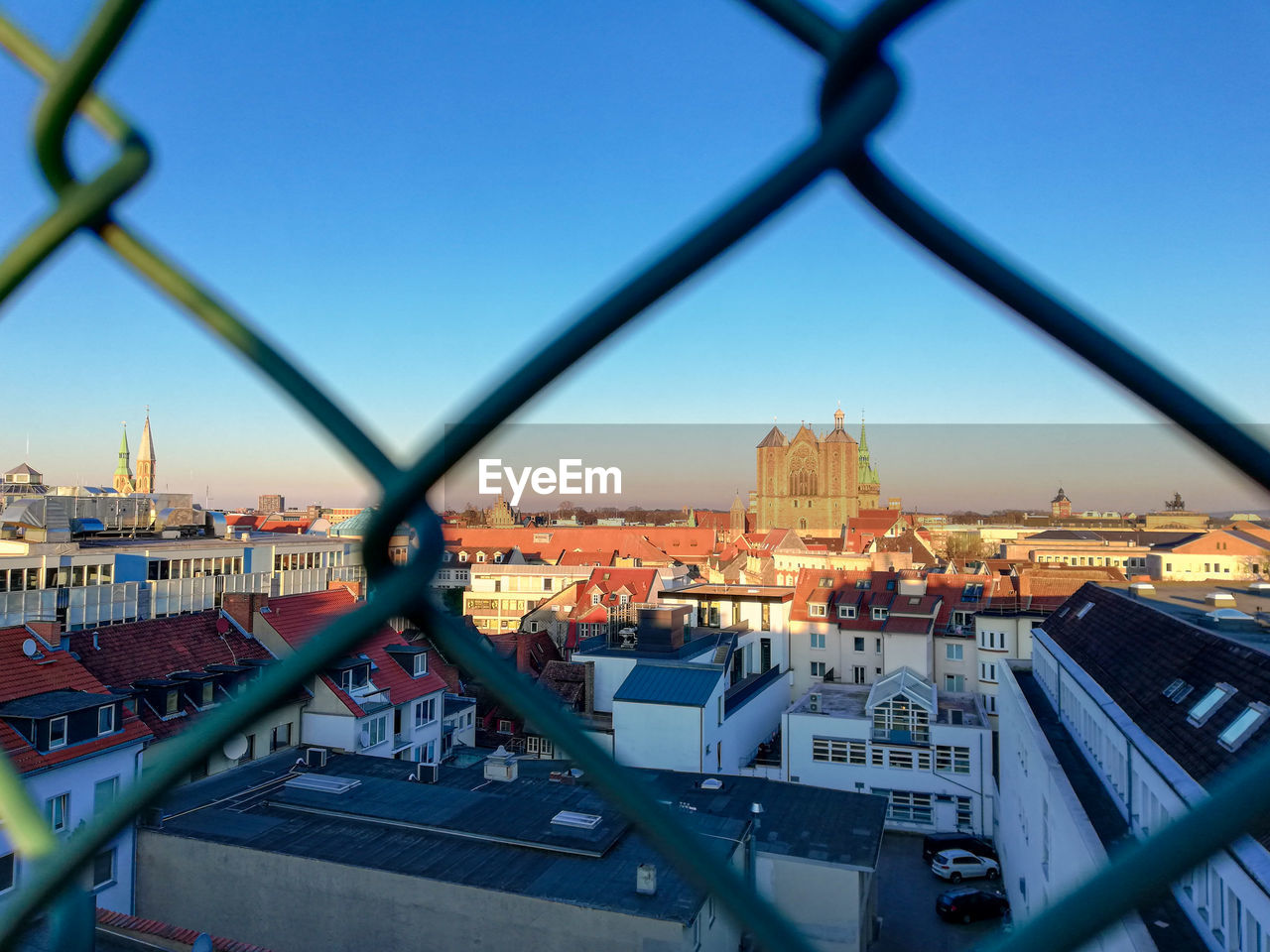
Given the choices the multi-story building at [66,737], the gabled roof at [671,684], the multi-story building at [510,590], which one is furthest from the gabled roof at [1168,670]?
the multi-story building at [510,590]

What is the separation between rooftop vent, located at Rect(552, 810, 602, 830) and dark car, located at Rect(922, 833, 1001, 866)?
8.47 metres

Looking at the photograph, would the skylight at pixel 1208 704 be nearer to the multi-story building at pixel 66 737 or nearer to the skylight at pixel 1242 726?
the skylight at pixel 1242 726

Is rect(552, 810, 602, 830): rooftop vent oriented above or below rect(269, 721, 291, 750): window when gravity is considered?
above

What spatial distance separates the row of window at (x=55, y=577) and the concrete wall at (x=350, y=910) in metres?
9.86

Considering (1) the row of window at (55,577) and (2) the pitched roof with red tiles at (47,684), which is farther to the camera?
(1) the row of window at (55,577)

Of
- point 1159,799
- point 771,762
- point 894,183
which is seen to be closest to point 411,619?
point 894,183

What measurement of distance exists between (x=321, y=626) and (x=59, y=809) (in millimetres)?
6789

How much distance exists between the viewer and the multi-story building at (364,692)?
13656 millimetres

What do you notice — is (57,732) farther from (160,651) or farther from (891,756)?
(891,756)

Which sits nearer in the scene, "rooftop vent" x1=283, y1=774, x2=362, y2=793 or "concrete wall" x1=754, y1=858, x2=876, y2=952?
"rooftop vent" x1=283, y1=774, x2=362, y2=793

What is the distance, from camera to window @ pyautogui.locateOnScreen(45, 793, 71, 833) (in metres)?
8.51

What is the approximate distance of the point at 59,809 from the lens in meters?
8.97

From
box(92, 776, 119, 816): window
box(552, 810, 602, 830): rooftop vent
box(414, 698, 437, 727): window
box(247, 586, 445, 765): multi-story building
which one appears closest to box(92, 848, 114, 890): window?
box(92, 776, 119, 816): window

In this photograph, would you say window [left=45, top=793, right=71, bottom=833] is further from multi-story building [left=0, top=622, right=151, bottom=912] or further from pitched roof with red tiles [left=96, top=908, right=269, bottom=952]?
pitched roof with red tiles [left=96, top=908, right=269, bottom=952]
